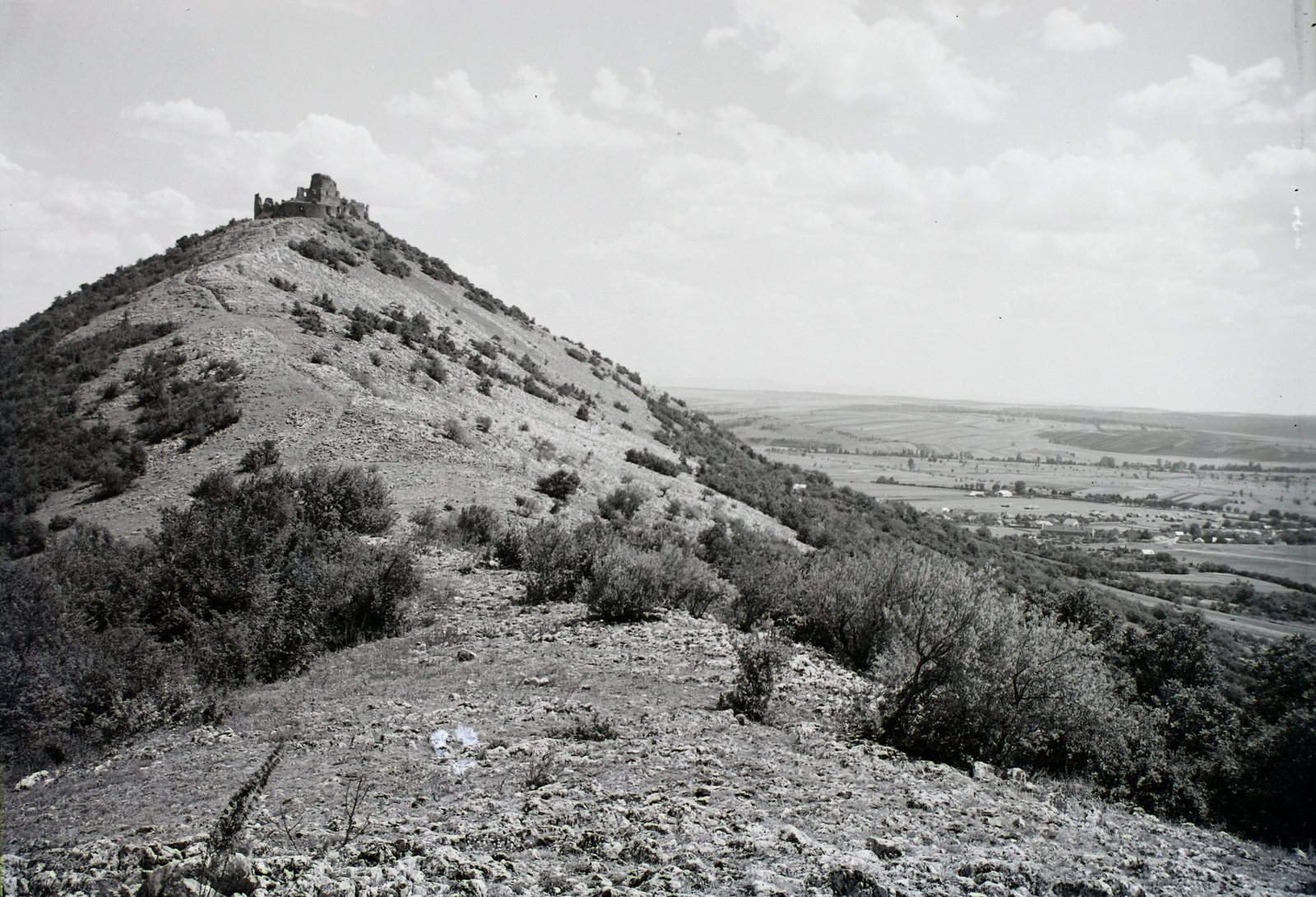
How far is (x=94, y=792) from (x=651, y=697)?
202 inches

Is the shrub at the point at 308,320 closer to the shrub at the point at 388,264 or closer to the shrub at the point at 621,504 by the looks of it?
the shrub at the point at 388,264

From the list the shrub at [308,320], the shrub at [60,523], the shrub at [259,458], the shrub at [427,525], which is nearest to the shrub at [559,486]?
the shrub at [427,525]

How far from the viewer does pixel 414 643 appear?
940 centimetres

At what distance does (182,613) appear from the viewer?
855cm

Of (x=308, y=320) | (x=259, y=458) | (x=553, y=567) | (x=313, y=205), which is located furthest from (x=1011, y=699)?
(x=313, y=205)

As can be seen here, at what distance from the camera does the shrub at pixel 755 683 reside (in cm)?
763

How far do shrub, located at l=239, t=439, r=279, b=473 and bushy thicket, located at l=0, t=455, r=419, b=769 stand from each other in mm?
4306

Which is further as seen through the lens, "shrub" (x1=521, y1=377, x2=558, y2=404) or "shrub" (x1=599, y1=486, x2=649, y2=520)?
"shrub" (x1=521, y1=377, x2=558, y2=404)

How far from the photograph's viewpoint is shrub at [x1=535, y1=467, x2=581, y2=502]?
20.1m

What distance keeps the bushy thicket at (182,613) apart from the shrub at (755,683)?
17.1 feet

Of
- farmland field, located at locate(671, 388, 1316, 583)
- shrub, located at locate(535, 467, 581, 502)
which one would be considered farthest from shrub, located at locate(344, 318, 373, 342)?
farmland field, located at locate(671, 388, 1316, 583)

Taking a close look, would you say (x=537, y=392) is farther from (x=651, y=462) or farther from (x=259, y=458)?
(x=259, y=458)

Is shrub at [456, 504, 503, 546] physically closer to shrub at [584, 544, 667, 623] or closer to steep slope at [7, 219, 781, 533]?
steep slope at [7, 219, 781, 533]

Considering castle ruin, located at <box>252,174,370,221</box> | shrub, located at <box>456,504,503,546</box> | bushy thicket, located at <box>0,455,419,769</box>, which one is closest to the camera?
bushy thicket, located at <box>0,455,419,769</box>
